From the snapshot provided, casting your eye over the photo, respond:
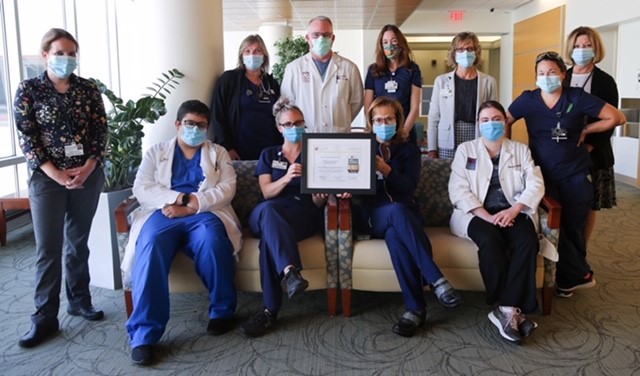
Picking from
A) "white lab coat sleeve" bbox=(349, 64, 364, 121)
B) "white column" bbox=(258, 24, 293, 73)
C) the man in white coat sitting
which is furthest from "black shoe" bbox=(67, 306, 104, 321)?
"white column" bbox=(258, 24, 293, 73)

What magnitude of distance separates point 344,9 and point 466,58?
25.2 feet

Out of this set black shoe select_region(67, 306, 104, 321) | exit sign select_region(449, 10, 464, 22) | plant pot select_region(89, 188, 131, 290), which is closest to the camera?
black shoe select_region(67, 306, 104, 321)

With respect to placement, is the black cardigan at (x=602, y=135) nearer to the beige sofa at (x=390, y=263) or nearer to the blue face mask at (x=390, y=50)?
the beige sofa at (x=390, y=263)

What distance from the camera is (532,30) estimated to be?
36.0 feet

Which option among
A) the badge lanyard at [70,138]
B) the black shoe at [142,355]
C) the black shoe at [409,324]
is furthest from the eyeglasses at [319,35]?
the black shoe at [142,355]

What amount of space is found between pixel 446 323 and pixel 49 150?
249 cm

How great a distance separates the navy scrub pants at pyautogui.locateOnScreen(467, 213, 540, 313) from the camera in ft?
9.56

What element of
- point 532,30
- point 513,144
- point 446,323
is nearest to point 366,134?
point 513,144

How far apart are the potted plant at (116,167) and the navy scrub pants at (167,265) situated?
0.83 meters

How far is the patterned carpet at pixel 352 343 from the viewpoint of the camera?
265cm

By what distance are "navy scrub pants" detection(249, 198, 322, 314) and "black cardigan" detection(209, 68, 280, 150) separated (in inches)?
37.8

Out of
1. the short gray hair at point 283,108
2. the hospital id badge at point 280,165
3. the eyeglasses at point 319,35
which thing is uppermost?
the eyeglasses at point 319,35

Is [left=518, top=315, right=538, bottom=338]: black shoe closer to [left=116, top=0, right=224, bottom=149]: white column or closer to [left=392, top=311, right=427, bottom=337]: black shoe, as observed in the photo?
[left=392, top=311, right=427, bottom=337]: black shoe

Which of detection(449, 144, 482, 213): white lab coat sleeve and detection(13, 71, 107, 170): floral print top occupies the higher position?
detection(13, 71, 107, 170): floral print top
